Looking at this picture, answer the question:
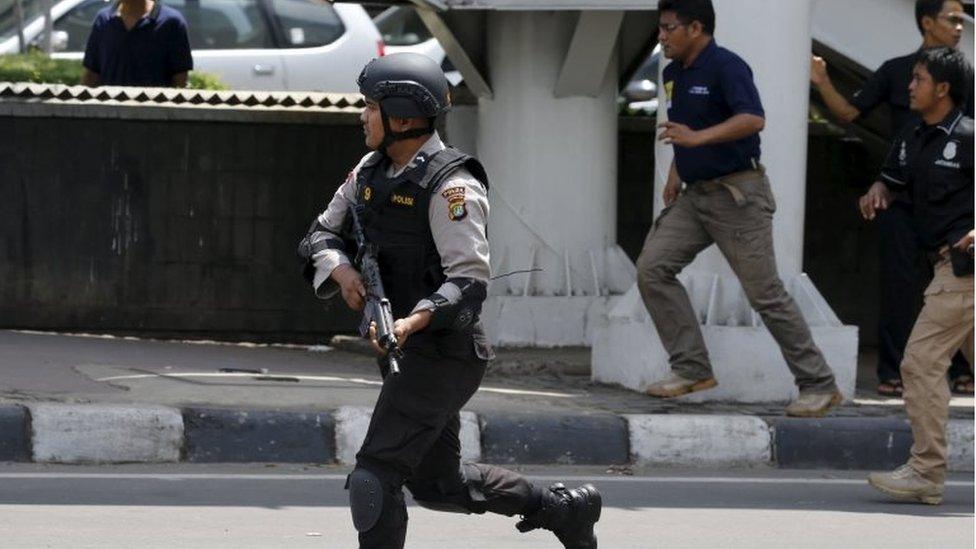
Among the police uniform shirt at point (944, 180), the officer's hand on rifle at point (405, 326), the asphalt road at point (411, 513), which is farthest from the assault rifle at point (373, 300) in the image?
the police uniform shirt at point (944, 180)

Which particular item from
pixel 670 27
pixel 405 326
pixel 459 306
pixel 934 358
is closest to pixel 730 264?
pixel 670 27

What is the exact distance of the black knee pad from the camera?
510cm

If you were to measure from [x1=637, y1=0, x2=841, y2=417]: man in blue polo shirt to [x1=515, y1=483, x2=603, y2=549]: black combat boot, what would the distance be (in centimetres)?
266

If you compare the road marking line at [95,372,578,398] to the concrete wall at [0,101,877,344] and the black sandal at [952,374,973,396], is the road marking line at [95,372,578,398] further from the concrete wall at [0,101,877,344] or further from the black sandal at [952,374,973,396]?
the black sandal at [952,374,973,396]

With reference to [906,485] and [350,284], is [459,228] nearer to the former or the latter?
[350,284]

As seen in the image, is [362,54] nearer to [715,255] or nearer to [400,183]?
[715,255]

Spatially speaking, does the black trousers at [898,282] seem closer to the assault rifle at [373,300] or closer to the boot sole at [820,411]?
the boot sole at [820,411]

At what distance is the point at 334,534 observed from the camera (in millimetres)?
6391

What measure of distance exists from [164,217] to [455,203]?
5.65 m

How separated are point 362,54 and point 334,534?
10.4m

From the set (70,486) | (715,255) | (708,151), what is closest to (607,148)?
(715,255)

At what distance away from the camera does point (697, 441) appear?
8188 millimetres

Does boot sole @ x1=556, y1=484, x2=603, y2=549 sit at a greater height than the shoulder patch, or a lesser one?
lesser

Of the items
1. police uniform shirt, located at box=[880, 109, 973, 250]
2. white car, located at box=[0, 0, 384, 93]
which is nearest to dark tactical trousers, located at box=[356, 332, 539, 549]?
police uniform shirt, located at box=[880, 109, 973, 250]
